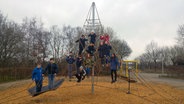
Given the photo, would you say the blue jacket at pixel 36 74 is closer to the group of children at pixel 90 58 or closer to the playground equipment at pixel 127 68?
the group of children at pixel 90 58

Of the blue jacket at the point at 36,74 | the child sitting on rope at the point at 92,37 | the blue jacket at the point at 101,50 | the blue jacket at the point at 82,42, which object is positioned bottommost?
the blue jacket at the point at 36,74

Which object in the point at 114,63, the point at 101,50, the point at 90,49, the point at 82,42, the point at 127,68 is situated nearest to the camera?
the point at 114,63

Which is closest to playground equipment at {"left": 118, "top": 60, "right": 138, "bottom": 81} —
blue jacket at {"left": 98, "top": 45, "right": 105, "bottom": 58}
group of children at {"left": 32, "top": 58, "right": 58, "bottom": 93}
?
blue jacket at {"left": 98, "top": 45, "right": 105, "bottom": 58}

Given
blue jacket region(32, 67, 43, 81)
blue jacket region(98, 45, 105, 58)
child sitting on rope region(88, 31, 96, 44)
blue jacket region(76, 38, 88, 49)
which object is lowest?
blue jacket region(32, 67, 43, 81)

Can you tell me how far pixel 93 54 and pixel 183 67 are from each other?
28078mm

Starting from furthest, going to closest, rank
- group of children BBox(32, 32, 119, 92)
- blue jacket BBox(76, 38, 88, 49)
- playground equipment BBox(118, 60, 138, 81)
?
playground equipment BBox(118, 60, 138, 81) < blue jacket BBox(76, 38, 88, 49) < group of children BBox(32, 32, 119, 92)

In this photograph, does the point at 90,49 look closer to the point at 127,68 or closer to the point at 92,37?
the point at 92,37

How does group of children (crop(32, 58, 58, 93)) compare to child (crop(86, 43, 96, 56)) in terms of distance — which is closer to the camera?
group of children (crop(32, 58, 58, 93))

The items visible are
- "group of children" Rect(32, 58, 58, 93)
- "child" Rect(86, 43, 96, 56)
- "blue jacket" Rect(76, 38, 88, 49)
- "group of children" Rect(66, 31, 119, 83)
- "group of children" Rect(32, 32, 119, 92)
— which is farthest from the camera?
"blue jacket" Rect(76, 38, 88, 49)

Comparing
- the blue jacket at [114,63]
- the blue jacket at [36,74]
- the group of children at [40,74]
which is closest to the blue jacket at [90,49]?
the blue jacket at [114,63]

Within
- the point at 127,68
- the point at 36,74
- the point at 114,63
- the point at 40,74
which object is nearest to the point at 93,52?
the point at 114,63

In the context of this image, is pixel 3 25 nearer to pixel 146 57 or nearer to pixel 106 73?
pixel 106 73

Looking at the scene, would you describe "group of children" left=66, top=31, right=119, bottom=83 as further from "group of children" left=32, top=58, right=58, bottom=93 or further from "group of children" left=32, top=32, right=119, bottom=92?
"group of children" left=32, top=58, right=58, bottom=93

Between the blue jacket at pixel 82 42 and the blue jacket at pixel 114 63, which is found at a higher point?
the blue jacket at pixel 82 42
